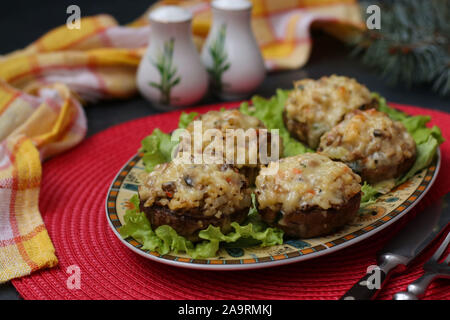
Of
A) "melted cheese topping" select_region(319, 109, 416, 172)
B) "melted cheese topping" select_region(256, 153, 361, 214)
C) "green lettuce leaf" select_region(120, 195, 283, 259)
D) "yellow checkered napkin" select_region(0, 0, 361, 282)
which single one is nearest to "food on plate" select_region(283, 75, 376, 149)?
"melted cheese topping" select_region(319, 109, 416, 172)

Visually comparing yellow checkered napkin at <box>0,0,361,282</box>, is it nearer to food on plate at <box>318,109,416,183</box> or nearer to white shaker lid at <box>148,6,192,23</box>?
white shaker lid at <box>148,6,192,23</box>

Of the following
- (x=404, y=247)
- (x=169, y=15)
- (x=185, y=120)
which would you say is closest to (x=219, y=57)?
(x=169, y=15)

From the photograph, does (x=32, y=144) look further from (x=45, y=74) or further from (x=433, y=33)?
(x=433, y=33)

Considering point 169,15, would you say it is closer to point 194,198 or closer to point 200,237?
point 194,198

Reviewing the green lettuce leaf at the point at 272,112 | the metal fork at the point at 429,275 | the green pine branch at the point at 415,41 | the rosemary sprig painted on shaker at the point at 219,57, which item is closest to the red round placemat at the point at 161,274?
the metal fork at the point at 429,275

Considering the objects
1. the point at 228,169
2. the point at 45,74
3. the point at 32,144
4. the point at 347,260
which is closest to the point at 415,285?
the point at 347,260

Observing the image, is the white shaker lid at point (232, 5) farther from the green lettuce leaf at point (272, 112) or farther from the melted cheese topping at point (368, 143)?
the melted cheese topping at point (368, 143)
